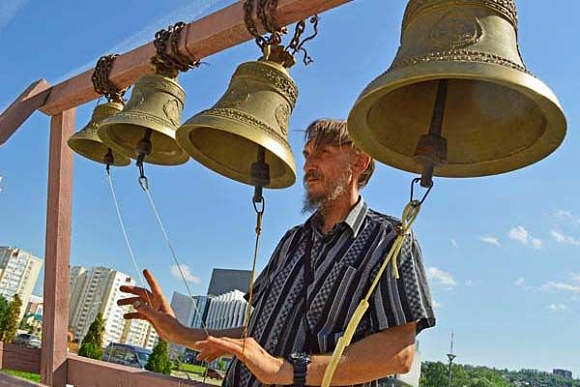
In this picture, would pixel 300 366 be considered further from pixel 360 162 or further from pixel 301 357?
pixel 360 162

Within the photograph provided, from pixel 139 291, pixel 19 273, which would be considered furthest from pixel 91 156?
pixel 19 273

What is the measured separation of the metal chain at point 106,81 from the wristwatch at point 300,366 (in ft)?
5.46

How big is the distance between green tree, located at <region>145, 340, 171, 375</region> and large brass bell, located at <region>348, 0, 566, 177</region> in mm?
22417

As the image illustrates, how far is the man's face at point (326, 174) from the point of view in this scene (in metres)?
Result: 1.87

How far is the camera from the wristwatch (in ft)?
4.64

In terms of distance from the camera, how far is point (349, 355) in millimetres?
1446

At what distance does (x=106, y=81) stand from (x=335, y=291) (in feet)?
5.29

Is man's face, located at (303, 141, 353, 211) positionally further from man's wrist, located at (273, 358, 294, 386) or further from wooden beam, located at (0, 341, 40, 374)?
wooden beam, located at (0, 341, 40, 374)

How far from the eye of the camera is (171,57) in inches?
93.1

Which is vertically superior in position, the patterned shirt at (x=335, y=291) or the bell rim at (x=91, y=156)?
the bell rim at (x=91, y=156)

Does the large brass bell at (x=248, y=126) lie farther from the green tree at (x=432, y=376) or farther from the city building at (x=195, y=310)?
the green tree at (x=432, y=376)

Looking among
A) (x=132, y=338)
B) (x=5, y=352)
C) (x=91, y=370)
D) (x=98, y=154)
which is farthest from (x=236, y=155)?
(x=132, y=338)

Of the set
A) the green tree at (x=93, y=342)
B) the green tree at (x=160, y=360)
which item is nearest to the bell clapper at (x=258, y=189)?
the green tree at (x=160, y=360)

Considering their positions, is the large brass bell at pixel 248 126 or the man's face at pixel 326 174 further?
the man's face at pixel 326 174
